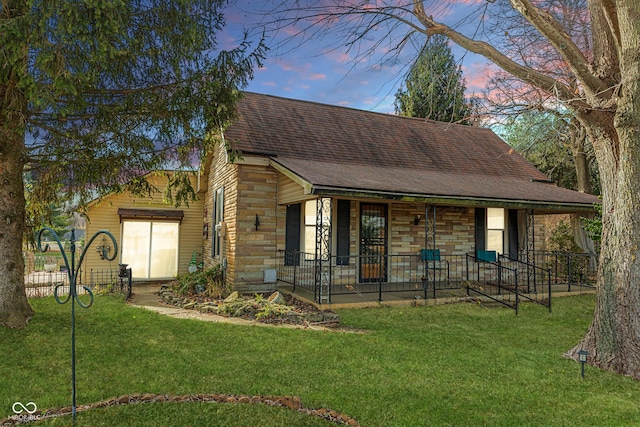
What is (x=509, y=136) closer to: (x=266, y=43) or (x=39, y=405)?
(x=266, y=43)

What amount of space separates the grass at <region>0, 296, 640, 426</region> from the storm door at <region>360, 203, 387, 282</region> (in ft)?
12.5

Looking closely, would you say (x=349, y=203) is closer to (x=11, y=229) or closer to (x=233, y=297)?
(x=233, y=297)

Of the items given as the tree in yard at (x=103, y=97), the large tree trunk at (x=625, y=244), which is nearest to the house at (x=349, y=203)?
the tree in yard at (x=103, y=97)

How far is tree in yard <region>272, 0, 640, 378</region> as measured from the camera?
17.2ft

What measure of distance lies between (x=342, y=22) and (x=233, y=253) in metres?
6.41

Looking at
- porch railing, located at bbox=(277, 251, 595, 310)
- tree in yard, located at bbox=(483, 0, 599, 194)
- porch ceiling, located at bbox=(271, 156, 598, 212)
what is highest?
tree in yard, located at bbox=(483, 0, 599, 194)

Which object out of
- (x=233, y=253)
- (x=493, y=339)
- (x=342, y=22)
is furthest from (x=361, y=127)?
(x=493, y=339)

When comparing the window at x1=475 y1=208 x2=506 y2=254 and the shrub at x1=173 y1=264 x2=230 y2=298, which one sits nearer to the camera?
the shrub at x1=173 y1=264 x2=230 y2=298

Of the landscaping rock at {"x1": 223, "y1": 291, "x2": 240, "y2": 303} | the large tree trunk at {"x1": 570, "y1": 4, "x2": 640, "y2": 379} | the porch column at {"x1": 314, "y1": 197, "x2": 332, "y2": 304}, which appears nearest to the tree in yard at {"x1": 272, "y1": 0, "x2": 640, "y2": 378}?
the large tree trunk at {"x1": 570, "y1": 4, "x2": 640, "y2": 379}

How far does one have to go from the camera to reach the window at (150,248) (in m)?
14.7

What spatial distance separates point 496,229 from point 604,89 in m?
7.87

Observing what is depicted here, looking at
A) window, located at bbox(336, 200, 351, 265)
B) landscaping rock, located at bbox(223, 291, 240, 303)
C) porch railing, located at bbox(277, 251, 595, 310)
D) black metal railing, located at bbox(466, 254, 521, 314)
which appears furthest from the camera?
window, located at bbox(336, 200, 351, 265)

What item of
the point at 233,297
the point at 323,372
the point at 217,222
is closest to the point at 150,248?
the point at 217,222

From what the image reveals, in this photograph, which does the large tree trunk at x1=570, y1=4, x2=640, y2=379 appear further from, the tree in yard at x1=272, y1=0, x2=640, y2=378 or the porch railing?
the porch railing
